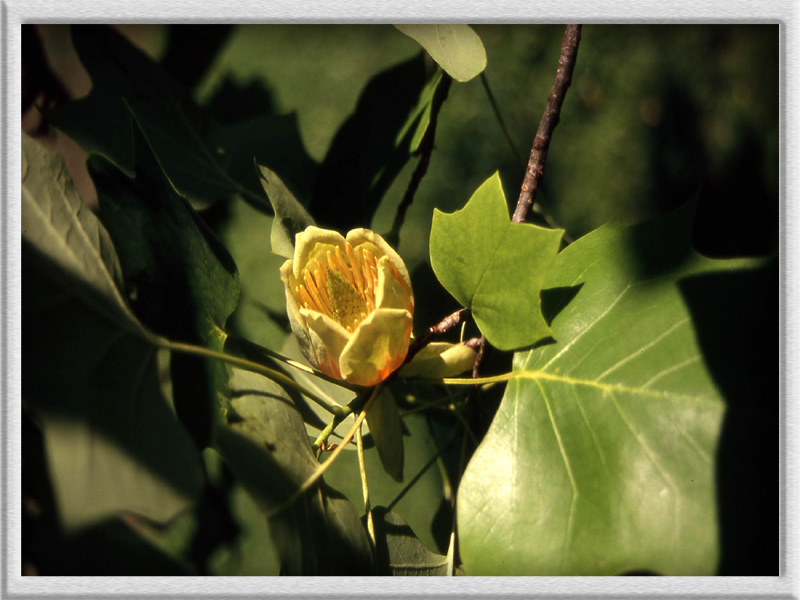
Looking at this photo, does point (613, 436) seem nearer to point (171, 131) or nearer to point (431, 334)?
point (431, 334)

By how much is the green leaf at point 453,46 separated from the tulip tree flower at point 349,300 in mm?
209

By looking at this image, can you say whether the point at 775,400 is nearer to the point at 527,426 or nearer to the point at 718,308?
the point at 718,308

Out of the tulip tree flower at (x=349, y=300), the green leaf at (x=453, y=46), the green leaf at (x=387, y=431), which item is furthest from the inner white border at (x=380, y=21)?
the tulip tree flower at (x=349, y=300)

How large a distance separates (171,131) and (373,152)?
301mm

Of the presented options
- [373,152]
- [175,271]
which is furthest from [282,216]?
[373,152]

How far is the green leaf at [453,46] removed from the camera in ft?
2.08

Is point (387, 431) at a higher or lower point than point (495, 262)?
lower

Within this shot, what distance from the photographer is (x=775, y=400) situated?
54cm

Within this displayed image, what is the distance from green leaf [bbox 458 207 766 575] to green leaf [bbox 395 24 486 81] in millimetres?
230

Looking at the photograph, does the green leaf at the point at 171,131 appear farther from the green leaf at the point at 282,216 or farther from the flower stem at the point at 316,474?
the flower stem at the point at 316,474

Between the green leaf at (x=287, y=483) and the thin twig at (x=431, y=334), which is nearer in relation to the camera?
the green leaf at (x=287, y=483)

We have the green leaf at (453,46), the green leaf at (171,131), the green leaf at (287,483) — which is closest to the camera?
the green leaf at (287,483)

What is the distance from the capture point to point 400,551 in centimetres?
65

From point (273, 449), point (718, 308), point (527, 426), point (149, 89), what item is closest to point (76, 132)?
point (149, 89)
